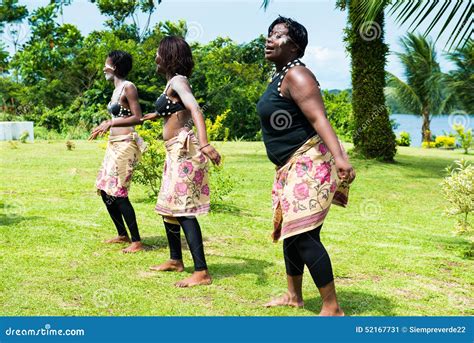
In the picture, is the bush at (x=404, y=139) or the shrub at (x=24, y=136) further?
the bush at (x=404, y=139)

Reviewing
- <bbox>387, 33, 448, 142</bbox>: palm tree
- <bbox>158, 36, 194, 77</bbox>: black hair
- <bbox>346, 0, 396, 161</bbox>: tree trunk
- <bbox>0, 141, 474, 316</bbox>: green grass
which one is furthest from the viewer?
<bbox>387, 33, 448, 142</bbox>: palm tree

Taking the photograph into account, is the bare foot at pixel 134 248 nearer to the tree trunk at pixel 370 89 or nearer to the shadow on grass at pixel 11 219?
the shadow on grass at pixel 11 219

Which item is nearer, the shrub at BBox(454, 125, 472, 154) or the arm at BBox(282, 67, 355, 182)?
the arm at BBox(282, 67, 355, 182)

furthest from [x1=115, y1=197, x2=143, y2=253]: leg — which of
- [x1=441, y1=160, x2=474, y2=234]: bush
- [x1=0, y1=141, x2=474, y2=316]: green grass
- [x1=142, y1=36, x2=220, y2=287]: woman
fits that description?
[x1=441, y1=160, x2=474, y2=234]: bush

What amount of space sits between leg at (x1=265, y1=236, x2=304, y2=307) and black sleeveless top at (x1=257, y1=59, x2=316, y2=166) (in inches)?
23.3

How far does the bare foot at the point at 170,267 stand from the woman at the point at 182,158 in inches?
16.5

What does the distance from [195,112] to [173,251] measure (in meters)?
1.29

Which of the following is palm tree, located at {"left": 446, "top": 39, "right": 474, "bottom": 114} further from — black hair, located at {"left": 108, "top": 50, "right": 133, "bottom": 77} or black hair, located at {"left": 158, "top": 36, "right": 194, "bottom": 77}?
black hair, located at {"left": 158, "top": 36, "right": 194, "bottom": 77}

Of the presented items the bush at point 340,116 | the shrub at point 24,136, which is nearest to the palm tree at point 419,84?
the bush at point 340,116

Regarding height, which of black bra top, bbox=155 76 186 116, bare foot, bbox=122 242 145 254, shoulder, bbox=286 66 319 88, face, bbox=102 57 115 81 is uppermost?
face, bbox=102 57 115 81

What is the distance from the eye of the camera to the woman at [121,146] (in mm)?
5789

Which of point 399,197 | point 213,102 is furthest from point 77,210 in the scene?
point 213,102

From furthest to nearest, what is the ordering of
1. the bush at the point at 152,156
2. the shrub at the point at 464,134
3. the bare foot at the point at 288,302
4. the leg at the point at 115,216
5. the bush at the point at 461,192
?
the shrub at the point at 464,134
the bush at the point at 152,156
the bush at the point at 461,192
the leg at the point at 115,216
the bare foot at the point at 288,302

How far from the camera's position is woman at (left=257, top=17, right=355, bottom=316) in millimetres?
3705
